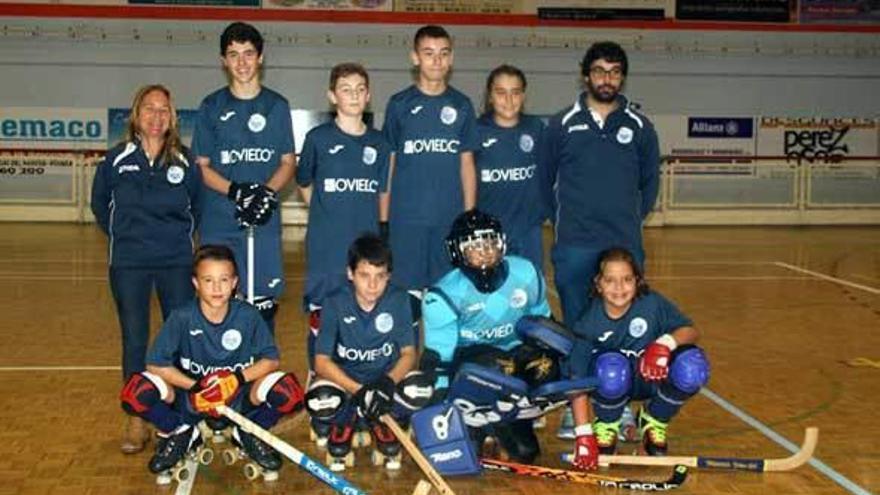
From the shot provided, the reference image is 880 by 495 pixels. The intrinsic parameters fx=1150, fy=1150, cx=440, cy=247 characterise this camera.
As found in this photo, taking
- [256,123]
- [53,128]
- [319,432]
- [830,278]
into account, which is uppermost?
[53,128]

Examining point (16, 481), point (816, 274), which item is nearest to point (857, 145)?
point (816, 274)

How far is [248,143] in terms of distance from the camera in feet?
17.1

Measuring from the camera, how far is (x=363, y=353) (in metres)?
4.86

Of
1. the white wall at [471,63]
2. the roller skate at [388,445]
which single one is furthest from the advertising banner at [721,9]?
the roller skate at [388,445]

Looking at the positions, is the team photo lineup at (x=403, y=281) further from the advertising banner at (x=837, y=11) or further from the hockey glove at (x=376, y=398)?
the advertising banner at (x=837, y=11)

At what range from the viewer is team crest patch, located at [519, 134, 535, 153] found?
5.70 m

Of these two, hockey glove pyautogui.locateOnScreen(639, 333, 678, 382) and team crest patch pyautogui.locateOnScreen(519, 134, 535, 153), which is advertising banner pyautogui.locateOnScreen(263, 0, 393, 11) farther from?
hockey glove pyautogui.locateOnScreen(639, 333, 678, 382)

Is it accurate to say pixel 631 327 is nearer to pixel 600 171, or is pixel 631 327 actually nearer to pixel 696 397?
pixel 600 171

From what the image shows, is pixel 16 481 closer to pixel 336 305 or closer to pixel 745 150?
pixel 336 305

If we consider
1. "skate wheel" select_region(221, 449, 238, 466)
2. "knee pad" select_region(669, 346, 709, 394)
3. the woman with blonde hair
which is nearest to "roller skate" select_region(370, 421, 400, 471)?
"skate wheel" select_region(221, 449, 238, 466)

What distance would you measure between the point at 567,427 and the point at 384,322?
1100 millimetres

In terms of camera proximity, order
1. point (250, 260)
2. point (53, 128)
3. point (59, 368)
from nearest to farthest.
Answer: point (250, 260) → point (59, 368) → point (53, 128)

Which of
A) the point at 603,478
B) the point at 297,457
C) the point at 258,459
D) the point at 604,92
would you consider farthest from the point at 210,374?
the point at 604,92

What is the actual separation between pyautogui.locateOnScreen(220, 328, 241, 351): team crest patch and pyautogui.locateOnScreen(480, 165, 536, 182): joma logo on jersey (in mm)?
1590
